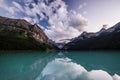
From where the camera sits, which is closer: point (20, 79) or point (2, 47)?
point (20, 79)

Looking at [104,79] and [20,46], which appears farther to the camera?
[20,46]

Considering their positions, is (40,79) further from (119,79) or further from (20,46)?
(20,46)

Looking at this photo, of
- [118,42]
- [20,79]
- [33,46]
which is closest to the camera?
[20,79]

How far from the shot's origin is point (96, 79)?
50.5 ft

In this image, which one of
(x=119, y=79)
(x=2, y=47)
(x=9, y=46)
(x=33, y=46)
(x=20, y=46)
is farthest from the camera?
(x=33, y=46)

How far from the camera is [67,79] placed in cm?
1591

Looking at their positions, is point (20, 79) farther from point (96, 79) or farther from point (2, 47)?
point (2, 47)

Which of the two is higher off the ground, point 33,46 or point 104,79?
point 33,46

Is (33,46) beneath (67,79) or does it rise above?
above

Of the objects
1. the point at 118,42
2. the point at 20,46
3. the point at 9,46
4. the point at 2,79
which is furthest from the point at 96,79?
the point at 118,42

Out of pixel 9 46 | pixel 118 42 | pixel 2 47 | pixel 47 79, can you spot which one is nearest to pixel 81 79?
pixel 47 79

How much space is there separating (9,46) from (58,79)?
12397cm

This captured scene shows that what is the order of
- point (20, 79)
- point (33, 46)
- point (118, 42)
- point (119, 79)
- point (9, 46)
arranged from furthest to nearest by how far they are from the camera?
point (33, 46) → point (118, 42) → point (9, 46) → point (20, 79) → point (119, 79)

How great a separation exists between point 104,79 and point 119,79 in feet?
5.17
